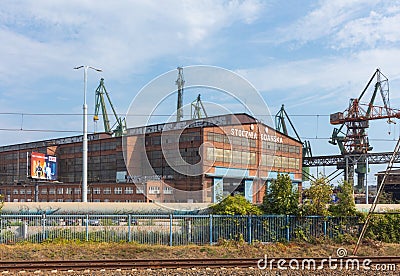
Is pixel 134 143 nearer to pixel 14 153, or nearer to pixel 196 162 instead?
pixel 196 162

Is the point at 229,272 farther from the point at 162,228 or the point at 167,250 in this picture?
the point at 162,228

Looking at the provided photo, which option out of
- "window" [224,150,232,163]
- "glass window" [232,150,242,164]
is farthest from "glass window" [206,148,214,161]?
"glass window" [232,150,242,164]

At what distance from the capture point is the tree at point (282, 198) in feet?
82.6

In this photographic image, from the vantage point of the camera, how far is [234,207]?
24.9m

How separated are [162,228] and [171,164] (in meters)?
18.4

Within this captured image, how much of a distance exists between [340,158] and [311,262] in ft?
229

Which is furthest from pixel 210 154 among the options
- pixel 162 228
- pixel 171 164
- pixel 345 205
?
pixel 162 228

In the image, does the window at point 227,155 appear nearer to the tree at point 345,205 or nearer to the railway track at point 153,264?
the tree at point 345,205

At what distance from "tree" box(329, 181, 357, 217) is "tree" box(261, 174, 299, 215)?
2.33 meters

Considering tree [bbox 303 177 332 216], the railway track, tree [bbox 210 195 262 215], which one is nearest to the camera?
the railway track

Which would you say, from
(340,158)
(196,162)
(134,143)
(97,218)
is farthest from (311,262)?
(340,158)

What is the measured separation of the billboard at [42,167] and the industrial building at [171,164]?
81 cm

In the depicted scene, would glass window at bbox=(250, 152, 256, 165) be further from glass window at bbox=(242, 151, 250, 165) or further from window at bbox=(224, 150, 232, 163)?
window at bbox=(224, 150, 232, 163)

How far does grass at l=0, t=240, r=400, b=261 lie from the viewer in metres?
19.5
